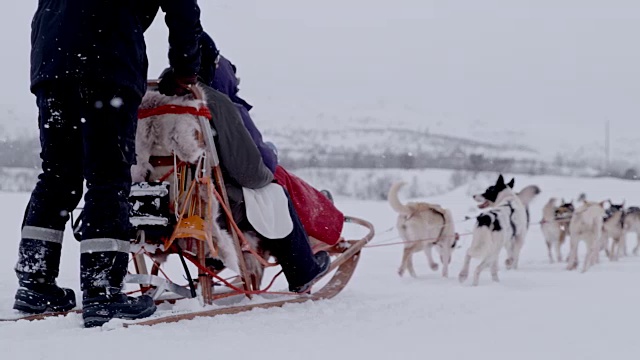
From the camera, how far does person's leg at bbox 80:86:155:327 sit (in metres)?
1.80

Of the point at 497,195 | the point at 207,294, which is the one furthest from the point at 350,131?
the point at 207,294

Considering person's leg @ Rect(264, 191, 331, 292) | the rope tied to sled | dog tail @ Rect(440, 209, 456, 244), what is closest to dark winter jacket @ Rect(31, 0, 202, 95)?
the rope tied to sled

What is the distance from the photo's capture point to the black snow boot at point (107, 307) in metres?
1.73

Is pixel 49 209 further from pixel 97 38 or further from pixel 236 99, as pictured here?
pixel 236 99

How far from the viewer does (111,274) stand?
1840 mm

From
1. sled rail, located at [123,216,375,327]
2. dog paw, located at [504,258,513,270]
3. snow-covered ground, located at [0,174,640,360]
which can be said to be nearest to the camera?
snow-covered ground, located at [0,174,640,360]

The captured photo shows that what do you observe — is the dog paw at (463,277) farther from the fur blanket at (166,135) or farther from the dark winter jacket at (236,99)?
the fur blanket at (166,135)

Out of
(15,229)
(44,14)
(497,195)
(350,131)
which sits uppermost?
(350,131)

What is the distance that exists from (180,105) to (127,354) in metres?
1.03

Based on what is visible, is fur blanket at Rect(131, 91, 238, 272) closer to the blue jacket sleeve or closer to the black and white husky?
the blue jacket sleeve

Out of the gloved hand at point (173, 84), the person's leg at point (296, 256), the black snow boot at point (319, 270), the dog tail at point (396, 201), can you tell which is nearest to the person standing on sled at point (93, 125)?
the gloved hand at point (173, 84)

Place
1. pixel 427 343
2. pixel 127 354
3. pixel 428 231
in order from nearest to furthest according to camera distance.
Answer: pixel 127 354, pixel 427 343, pixel 428 231

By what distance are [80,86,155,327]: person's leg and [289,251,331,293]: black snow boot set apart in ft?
2.99

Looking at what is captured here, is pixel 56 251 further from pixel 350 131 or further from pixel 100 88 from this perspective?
pixel 350 131
